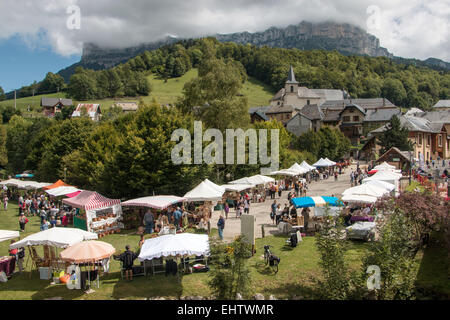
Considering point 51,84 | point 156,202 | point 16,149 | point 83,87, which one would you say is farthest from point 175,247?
point 51,84

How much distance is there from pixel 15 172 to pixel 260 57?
4411 inches

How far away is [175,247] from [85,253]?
123 inches

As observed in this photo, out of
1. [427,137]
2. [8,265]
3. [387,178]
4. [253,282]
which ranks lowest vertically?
[253,282]

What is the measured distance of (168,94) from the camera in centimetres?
12219

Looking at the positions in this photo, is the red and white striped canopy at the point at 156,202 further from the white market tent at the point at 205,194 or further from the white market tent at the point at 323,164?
the white market tent at the point at 323,164

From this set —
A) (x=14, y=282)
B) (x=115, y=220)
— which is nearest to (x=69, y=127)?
(x=115, y=220)

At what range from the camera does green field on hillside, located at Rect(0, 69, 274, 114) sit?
11706cm

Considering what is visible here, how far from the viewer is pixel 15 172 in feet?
207

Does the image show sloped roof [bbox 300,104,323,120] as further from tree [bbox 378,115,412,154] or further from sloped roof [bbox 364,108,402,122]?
tree [bbox 378,115,412,154]

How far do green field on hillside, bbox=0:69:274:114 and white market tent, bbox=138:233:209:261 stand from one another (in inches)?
3937

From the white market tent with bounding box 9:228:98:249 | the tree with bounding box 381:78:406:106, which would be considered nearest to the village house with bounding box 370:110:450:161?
the white market tent with bounding box 9:228:98:249

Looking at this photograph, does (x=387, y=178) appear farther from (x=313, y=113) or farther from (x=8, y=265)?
(x=313, y=113)
